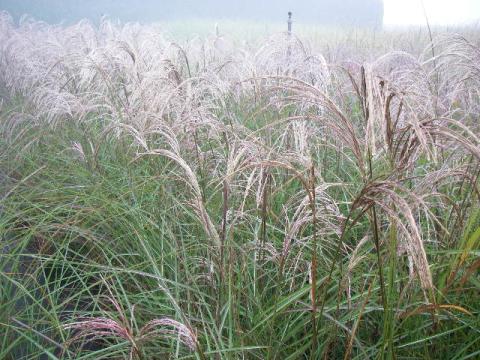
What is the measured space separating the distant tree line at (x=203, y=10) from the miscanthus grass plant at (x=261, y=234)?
6.49 meters

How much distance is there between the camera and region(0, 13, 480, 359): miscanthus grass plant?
2.92ft

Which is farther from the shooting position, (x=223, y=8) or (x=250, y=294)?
(x=223, y=8)

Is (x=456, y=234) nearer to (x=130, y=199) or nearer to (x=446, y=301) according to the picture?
(x=446, y=301)

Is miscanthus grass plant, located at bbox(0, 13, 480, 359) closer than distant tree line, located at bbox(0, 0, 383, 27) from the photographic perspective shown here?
Yes

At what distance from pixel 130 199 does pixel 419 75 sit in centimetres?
115

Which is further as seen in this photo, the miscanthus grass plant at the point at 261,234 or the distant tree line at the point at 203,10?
the distant tree line at the point at 203,10

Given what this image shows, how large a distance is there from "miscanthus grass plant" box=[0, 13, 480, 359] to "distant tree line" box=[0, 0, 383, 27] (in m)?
6.49

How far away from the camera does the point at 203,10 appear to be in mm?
9508

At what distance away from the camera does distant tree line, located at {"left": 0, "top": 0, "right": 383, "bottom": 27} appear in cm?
874

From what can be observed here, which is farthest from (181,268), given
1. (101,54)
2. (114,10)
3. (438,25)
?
(114,10)

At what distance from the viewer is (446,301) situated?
3.99 feet

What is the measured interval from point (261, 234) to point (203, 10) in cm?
876

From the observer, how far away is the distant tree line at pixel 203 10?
28.7 ft

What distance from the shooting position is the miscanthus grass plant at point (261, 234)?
2.92 feet
